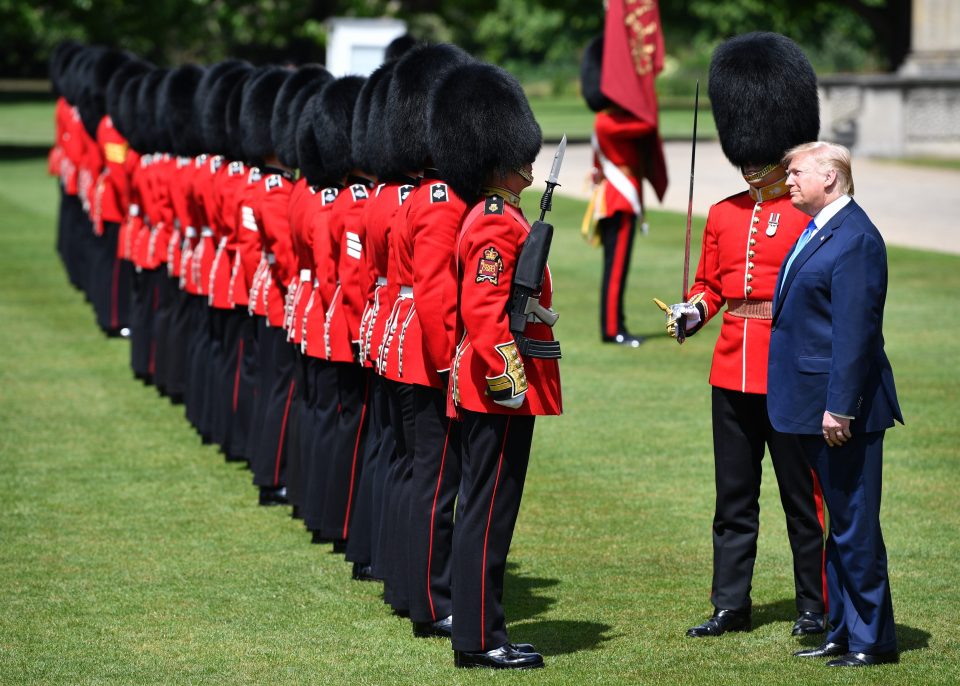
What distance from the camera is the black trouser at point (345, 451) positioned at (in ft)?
22.3

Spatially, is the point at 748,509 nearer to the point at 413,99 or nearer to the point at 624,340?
the point at 413,99

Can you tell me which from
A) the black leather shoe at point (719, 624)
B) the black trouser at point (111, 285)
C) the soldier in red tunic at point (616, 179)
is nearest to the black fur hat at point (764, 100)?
the black leather shoe at point (719, 624)

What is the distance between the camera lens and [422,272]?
17.7ft

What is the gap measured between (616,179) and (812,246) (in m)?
6.58

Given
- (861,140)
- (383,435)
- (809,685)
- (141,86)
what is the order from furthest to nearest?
(861,140) < (141,86) < (383,435) < (809,685)

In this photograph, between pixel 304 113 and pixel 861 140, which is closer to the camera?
pixel 304 113

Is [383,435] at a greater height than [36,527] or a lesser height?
greater

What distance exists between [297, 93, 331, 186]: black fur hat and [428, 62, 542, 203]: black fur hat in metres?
1.58

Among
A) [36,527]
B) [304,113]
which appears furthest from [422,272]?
[36,527]

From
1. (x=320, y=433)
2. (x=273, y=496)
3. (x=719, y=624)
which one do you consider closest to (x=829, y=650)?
(x=719, y=624)

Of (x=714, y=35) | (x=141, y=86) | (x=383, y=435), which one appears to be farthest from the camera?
(x=714, y=35)

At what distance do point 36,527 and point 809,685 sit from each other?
363 cm

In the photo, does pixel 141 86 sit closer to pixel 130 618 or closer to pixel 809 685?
pixel 130 618

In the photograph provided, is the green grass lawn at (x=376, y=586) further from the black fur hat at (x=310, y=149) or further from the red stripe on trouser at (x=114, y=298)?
the black fur hat at (x=310, y=149)
